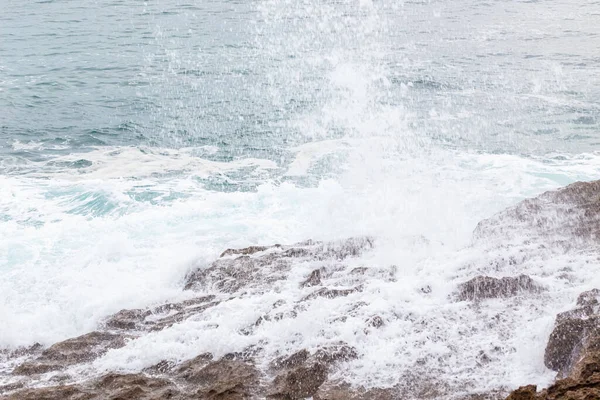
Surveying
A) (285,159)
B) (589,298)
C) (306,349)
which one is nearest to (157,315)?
(306,349)

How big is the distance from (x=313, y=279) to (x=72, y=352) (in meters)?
2.70

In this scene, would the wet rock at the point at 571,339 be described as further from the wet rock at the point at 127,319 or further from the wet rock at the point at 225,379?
the wet rock at the point at 127,319

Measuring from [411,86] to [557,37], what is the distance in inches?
390

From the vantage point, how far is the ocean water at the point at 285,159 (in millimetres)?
6816

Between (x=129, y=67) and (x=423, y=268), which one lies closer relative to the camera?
(x=423, y=268)

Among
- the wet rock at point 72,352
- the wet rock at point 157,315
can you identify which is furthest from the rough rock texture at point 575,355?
the wet rock at point 72,352

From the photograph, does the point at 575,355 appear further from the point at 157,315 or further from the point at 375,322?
the point at 157,315

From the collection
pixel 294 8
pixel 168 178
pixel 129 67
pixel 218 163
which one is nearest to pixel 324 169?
pixel 218 163

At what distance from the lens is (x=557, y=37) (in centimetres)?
2756

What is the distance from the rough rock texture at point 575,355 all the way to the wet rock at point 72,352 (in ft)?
13.2

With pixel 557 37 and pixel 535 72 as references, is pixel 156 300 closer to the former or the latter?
pixel 535 72

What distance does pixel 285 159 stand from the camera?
1584 cm

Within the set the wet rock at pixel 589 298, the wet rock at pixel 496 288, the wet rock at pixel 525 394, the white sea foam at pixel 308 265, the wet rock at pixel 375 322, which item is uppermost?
the wet rock at pixel 525 394

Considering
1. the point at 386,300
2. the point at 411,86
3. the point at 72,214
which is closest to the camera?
the point at 386,300
